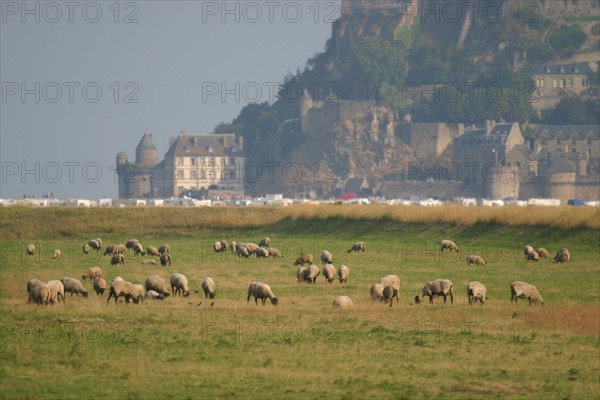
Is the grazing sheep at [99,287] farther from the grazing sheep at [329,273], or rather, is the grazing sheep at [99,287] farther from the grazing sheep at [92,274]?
the grazing sheep at [329,273]

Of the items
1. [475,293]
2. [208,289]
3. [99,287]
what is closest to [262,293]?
[208,289]

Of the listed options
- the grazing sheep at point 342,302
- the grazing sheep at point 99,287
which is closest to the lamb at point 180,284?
the grazing sheep at point 99,287

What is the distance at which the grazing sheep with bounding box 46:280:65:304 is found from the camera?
138 ft

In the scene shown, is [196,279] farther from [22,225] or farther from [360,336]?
[22,225]

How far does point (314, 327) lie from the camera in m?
37.2

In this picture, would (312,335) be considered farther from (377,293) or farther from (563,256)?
(563,256)

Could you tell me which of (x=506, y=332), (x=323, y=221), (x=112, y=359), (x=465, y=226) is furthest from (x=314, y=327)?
(x=323, y=221)

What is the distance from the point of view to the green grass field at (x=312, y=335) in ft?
94.8

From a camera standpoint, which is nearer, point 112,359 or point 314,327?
point 112,359

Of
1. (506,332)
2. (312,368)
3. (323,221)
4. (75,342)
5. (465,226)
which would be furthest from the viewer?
(323,221)

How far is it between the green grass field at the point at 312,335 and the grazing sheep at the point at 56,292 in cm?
44

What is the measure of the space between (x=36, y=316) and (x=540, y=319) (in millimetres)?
12913

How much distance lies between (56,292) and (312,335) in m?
9.60

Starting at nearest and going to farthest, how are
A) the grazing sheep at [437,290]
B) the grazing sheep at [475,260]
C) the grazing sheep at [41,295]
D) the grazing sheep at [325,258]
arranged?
the grazing sheep at [41,295] < the grazing sheep at [437,290] < the grazing sheep at [475,260] < the grazing sheep at [325,258]
